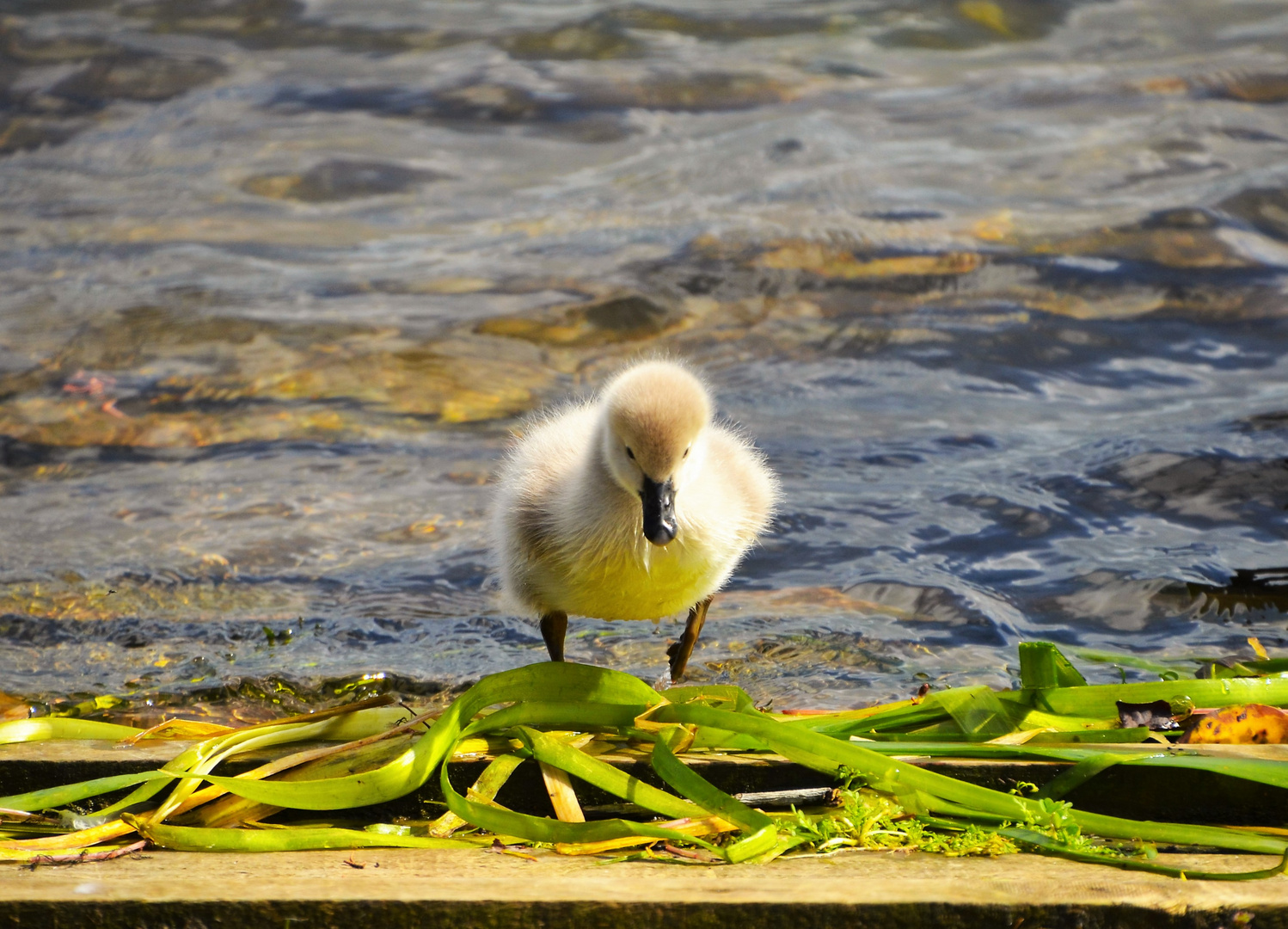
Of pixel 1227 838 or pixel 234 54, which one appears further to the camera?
pixel 234 54

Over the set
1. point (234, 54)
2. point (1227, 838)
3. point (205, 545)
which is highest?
point (234, 54)

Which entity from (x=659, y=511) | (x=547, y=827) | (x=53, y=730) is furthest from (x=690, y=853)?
(x=53, y=730)

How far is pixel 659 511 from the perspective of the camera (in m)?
3.30

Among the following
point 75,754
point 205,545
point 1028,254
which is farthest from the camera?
Answer: point 1028,254

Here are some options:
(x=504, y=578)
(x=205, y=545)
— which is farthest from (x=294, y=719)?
(x=205, y=545)

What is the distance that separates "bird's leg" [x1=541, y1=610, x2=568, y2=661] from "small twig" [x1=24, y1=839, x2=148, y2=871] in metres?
1.65

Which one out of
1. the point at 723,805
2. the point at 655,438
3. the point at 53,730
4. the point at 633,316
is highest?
the point at 655,438

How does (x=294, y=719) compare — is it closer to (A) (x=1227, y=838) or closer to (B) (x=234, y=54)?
(A) (x=1227, y=838)

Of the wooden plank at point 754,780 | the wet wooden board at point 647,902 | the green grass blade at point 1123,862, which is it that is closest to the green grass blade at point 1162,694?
the wooden plank at point 754,780

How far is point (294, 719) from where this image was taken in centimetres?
311

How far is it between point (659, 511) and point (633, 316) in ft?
20.2

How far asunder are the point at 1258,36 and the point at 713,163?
7305 mm

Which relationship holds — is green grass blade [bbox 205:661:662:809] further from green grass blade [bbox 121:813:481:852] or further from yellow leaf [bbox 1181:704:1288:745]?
yellow leaf [bbox 1181:704:1288:745]

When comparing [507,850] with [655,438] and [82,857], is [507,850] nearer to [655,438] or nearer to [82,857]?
[82,857]
